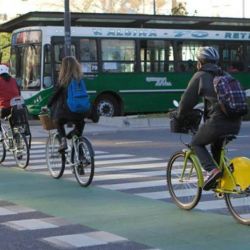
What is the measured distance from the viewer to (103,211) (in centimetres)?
780

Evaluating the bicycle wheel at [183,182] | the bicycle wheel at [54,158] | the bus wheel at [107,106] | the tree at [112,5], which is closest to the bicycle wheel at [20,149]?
the bicycle wheel at [54,158]

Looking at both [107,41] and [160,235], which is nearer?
[160,235]

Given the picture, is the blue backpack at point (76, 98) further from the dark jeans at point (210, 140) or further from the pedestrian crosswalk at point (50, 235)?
the dark jeans at point (210, 140)

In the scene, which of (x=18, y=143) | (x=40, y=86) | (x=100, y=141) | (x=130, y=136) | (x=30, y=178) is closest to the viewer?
(x=30, y=178)

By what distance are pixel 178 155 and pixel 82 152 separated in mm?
2312

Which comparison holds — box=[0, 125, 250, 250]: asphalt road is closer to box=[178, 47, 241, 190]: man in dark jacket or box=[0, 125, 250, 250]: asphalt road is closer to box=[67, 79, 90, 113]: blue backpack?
box=[178, 47, 241, 190]: man in dark jacket

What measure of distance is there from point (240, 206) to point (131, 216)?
1.27 meters

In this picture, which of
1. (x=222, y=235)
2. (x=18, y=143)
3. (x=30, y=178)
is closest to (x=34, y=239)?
(x=222, y=235)

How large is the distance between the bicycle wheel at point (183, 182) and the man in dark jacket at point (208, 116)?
32 cm

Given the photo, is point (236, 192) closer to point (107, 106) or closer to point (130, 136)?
point (130, 136)

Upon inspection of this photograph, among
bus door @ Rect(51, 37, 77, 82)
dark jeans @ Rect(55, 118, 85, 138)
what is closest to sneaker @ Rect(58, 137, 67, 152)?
dark jeans @ Rect(55, 118, 85, 138)

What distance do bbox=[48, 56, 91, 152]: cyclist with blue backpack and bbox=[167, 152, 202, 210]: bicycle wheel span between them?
7.25 feet

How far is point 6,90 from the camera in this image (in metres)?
11.8

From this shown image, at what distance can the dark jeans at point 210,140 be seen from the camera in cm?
688
